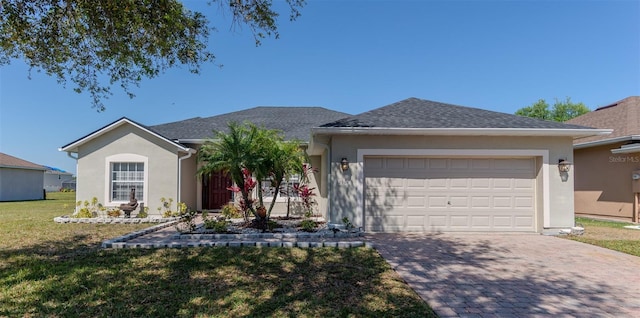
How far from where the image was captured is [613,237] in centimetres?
888

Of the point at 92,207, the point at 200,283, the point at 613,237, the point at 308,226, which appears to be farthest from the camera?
the point at 92,207

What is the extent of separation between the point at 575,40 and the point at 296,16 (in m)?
15.6

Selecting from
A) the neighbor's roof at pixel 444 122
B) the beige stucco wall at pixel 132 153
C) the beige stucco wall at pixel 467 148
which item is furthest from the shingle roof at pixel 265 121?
the beige stucco wall at pixel 467 148

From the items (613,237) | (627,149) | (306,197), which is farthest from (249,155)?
(627,149)

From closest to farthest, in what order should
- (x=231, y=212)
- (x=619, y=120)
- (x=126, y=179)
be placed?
(x=231, y=212)
(x=126, y=179)
(x=619, y=120)

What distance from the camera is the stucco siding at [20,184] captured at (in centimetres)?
2278

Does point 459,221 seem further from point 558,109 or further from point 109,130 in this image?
point 558,109

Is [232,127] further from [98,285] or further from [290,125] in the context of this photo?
[290,125]

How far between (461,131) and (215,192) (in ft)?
35.1

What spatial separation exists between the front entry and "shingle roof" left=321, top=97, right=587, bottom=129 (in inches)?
294

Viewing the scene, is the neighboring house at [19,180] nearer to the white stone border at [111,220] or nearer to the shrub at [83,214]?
the shrub at [83,214]

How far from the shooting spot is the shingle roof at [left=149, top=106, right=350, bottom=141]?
14430 mm

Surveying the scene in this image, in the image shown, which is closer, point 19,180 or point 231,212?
point 231,212

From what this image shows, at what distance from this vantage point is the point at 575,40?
15.8 meters
